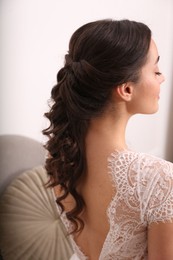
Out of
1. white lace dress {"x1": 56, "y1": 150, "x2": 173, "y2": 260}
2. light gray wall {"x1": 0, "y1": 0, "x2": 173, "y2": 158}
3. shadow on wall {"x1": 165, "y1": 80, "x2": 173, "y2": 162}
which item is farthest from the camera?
shadow on wall {"x1": 165, "y1": 80, "x2": 173, "y2": 162}

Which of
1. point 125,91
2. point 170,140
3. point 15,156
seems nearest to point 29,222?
point 15,156

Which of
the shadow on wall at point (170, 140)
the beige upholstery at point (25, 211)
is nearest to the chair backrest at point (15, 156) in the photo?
the beige upholstery at point (25, 211)

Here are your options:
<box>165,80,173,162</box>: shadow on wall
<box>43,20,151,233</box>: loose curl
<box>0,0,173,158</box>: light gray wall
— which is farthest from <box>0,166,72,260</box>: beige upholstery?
<box>165,80,173,162</box>: shadow on wall

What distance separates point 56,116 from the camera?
2.96ft

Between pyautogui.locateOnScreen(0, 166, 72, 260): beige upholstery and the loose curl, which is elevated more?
the loose curl

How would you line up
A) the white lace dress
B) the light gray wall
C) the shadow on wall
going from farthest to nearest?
the shadow on wall
the light gray wall
the white lace dress

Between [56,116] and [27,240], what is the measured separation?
774 millimetres

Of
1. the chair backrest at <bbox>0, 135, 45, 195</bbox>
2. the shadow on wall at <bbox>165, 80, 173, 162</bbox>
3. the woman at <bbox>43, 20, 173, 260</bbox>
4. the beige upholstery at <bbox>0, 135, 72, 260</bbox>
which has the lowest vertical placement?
the shadow on wall at <bbox>165, 80, 173, 162</bbox>

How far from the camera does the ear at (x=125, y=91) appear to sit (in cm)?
78

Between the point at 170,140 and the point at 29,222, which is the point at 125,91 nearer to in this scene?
the point at 29,222

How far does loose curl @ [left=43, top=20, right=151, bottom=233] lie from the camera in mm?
760

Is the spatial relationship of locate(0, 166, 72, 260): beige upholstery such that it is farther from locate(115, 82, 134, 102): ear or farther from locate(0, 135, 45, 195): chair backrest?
locate(115, 82, 134, 102): ear

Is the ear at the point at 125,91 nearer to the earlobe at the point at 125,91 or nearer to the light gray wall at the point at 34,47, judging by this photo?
the earlobe at the point at 125,91

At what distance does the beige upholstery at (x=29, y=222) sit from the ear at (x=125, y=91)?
806mm
